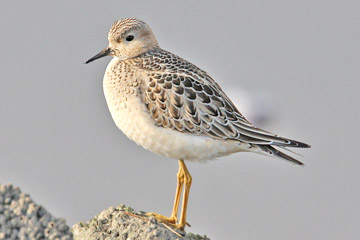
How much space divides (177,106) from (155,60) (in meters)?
0.56

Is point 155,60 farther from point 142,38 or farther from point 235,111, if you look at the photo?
point 235,111

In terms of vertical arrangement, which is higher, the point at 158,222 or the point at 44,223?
the point at 158,222

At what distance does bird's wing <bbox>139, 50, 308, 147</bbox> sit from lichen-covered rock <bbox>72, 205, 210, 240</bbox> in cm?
91

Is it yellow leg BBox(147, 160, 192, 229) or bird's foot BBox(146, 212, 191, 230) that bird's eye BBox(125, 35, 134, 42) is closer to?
yellow leg BBox(147, 160, 192, 229)

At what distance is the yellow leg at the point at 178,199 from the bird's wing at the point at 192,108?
2.00 ft

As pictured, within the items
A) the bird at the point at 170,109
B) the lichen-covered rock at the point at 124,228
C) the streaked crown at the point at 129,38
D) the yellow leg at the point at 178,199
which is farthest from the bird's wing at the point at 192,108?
the lichen-covered rock at the point at 124,228

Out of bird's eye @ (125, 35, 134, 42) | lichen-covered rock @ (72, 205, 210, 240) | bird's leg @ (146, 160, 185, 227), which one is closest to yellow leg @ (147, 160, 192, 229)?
bird's leg @ (146, 160, 185, 227)

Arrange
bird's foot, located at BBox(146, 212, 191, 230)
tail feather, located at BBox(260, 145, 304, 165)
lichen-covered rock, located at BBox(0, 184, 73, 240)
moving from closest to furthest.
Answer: lichen-covered rock, located at BBox(0, 184, 73, 240) < tail feather, located at BBox(260, 145, 304, 165) < bird's foot, located at BBox(146, 212, 191, 230)

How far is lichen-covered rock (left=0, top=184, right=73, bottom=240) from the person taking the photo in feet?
16.8

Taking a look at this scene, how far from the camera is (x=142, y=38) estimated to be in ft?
22.9

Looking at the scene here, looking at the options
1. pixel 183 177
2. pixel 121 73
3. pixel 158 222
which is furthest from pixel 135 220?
pixel 121 73

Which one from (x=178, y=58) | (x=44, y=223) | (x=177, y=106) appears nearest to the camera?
(x=44, y=223)

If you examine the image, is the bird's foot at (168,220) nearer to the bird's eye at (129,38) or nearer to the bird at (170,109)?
the bird at (170,109)

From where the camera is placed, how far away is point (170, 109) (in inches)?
261
